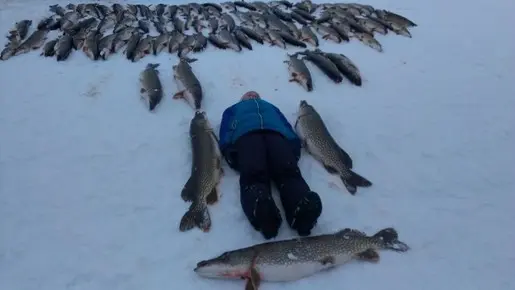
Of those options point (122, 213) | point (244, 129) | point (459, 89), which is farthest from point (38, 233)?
point (459, 89)

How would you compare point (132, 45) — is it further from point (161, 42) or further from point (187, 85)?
point (187, 85)

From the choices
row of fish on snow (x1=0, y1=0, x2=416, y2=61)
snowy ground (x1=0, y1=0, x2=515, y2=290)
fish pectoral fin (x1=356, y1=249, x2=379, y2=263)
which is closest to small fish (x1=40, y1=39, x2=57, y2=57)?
row of fish on snow (x1=0, y1=0, x2=416, y2=61)

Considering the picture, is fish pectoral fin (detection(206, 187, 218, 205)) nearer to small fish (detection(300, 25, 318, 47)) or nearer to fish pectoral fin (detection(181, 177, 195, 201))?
fish pectoral fin (detection(181, 177, 195, 201))

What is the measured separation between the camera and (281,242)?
2.91m

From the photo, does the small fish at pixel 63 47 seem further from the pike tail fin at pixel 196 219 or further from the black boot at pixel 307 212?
the black boot at pixel 307 212

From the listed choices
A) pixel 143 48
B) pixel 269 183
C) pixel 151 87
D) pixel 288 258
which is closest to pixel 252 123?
pixel 269 183

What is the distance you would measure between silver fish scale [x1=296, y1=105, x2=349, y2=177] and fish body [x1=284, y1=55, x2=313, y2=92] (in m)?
0.75

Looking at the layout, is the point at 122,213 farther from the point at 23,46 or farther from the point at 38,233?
the point at 23,46

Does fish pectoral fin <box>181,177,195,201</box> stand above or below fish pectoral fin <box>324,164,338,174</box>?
below

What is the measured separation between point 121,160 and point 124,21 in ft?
10.3

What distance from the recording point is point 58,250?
308 centimetres

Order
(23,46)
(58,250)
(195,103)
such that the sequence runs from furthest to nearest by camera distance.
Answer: (23,46)
(195,103)
(58,250)

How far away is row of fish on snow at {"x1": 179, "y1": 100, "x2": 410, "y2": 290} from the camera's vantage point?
2.79m

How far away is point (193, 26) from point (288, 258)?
4.37 m
